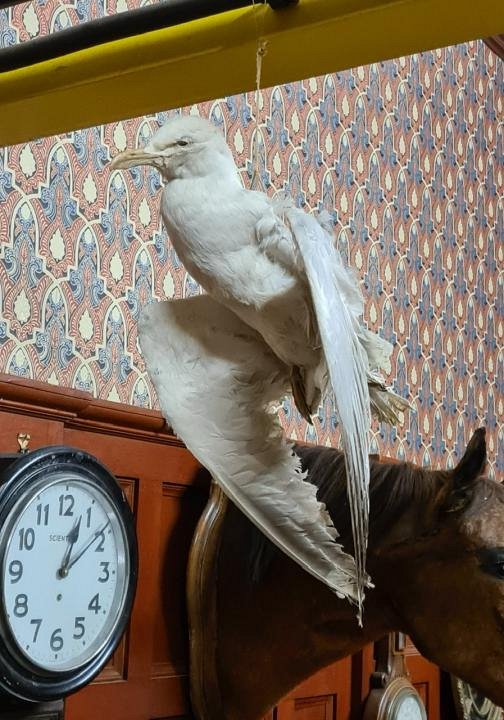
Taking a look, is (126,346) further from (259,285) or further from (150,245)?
(259,285)

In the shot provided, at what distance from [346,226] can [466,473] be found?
1270mm

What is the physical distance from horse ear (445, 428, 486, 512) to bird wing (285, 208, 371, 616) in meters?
0.45

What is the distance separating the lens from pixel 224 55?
2.31 feet

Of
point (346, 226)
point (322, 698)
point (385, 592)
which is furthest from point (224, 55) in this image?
point (346, 226)

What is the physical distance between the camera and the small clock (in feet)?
3.48

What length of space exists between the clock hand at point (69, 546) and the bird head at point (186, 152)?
1.49ft

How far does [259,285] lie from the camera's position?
85cm

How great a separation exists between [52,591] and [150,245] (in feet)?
2.65

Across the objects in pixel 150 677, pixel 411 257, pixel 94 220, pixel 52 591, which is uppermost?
pixel 411 257

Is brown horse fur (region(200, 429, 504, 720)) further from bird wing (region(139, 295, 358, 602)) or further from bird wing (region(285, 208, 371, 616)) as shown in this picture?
bird wing (region(285, 208, 371, 616))

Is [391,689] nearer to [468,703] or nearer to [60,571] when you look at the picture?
[468,703]

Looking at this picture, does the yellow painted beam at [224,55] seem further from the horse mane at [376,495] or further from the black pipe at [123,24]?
Result: the horse mane at [376,495]

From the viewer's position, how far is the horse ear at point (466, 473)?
126 cm

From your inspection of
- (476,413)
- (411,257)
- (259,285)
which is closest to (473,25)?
(259,285)
